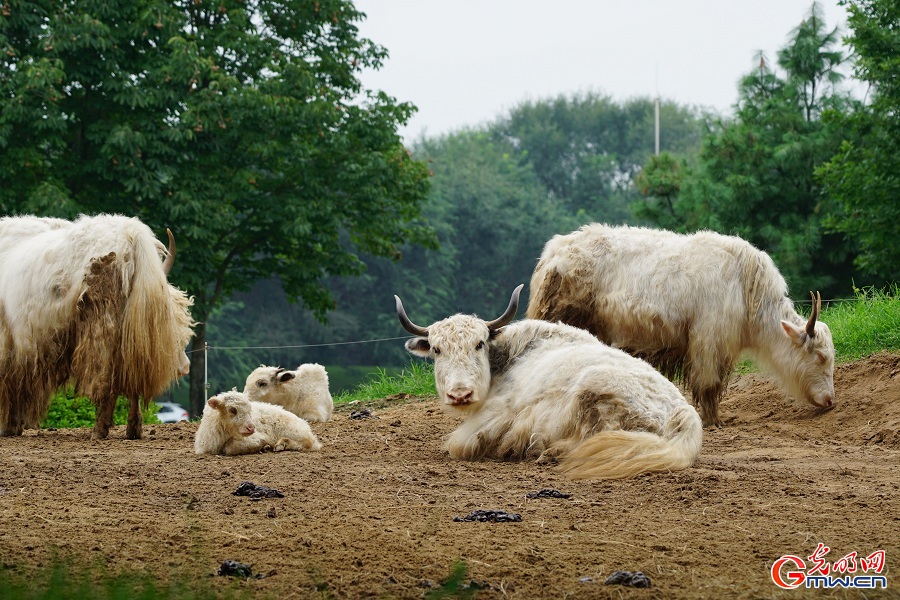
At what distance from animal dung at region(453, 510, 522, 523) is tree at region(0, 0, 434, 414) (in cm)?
1318

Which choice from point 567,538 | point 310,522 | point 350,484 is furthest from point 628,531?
point 350,484

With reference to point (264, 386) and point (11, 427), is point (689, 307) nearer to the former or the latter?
point (264, 386)

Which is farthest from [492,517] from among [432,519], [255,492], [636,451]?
[636,451]

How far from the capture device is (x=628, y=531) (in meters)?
5.21

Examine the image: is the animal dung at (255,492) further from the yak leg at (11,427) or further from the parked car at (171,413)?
the parked car at (171,413)

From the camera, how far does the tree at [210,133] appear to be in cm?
1808

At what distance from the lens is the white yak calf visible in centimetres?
1116

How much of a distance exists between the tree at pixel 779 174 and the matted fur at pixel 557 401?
50.7 feet

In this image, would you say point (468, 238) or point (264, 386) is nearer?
point (264, 386)

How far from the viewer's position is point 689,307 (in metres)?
10.5

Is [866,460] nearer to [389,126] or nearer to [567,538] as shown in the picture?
[567,538]

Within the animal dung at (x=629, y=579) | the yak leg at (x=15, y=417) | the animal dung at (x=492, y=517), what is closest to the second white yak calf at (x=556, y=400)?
the animal dung at (x=492, y=517)

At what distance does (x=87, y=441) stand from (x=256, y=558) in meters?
5.66
